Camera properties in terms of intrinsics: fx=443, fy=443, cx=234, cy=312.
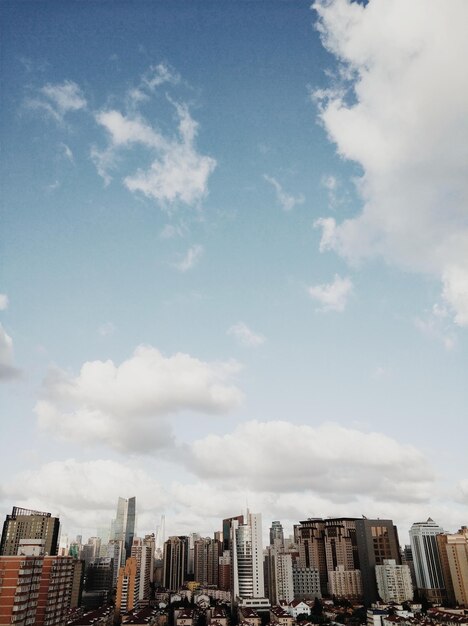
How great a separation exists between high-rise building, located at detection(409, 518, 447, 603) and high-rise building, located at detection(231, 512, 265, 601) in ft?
107

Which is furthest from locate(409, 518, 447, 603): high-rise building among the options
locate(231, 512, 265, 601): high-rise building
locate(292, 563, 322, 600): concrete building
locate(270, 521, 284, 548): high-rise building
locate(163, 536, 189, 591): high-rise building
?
locate(270, 521, 284, 548): high-rise building

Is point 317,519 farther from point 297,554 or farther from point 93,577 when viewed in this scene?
point 93,577

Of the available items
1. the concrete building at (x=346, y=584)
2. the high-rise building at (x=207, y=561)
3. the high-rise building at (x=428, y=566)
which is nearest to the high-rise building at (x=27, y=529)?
the high-rise building at (x=207, y=561)

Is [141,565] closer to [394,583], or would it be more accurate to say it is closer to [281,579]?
[281,579]

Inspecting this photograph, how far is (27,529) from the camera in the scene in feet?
258

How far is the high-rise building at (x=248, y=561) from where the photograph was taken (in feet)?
209

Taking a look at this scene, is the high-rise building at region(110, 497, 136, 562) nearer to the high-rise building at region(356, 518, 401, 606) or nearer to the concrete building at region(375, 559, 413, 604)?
the high-rise building at region(356, 518, 401, 606)

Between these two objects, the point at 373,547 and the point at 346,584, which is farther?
the point at 373,547

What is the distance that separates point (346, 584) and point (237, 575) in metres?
29.3

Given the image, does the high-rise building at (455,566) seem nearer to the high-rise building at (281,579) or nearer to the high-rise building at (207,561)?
the high-rise building at (281,579)

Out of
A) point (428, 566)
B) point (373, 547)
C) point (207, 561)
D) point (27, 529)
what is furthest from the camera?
point (207, 561)

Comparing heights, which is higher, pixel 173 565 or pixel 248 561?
pixel 248 561

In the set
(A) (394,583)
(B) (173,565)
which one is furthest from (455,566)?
(B) (173,565)

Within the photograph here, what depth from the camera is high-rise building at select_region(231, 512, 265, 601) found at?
209 feet
